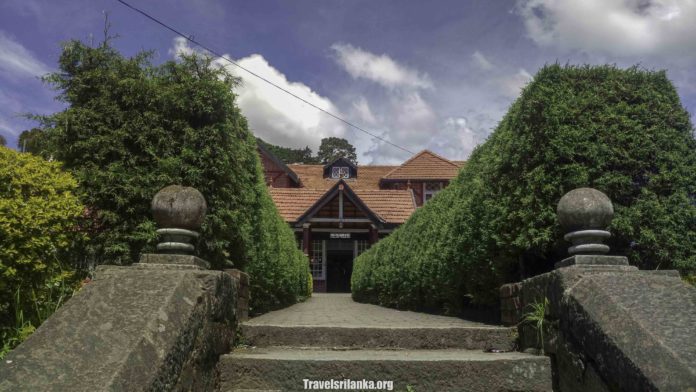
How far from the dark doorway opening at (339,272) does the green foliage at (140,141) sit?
1959 cm

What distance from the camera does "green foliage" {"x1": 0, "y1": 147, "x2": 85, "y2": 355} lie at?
11.5 ft

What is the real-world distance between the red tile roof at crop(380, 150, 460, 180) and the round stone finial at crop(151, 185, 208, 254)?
1007 inches

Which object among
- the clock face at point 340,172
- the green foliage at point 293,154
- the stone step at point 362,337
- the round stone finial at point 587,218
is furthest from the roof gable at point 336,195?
the green foliage at point 293,154

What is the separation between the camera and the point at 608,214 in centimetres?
342

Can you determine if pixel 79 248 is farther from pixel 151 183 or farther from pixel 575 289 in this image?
pixel 575 289

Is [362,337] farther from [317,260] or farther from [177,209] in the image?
[317,260]

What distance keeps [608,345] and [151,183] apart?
3.71 meters

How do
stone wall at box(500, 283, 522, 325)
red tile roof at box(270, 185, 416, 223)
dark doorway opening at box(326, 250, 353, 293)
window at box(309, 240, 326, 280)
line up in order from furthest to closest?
dark doorway opening at box(326, 250, 353, 293) → window at box(309, 240, 326, 280) → red tile roof at box(270, 185, 416, 223) → stone wall at box(500, 283, 522, 325)

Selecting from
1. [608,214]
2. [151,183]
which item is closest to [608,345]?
[608,214]

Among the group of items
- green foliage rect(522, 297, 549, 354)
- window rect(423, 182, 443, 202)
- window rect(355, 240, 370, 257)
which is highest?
window rect(423, 182, 443, 202)

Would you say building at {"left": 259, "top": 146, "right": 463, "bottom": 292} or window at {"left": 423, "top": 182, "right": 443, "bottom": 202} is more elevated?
window at {"left": 423, "top": 182, "right": 443, "bottom": 202}

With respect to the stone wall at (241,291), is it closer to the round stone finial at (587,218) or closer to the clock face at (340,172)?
the round stone finial at (587,218)

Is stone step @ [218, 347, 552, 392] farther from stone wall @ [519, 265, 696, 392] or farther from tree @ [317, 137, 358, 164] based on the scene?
tree @ [317, 137, 358, 164]

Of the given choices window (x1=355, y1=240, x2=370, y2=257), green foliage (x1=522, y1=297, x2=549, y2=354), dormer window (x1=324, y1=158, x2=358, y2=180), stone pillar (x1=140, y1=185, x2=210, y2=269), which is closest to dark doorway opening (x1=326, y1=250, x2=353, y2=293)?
window (x1=355, y1=240, x2=370, y2=257)
